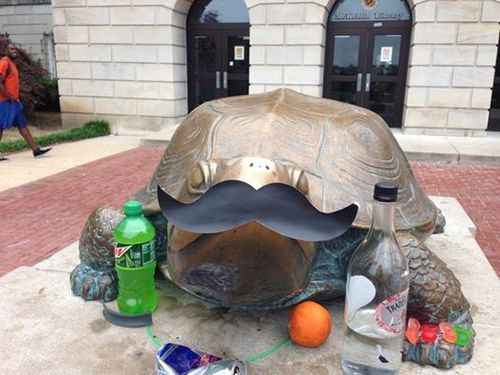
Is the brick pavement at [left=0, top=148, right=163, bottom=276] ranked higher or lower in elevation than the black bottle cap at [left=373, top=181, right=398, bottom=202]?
lower

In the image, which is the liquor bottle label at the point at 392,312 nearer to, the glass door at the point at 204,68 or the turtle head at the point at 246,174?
the turtle head at the point at 246,174

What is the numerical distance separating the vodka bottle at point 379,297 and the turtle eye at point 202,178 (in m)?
0.66

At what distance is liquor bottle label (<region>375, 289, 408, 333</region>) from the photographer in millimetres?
1765

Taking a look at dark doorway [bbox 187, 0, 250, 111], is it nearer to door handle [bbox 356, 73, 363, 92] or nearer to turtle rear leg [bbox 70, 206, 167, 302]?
door handle [bbox 356, 73, 363, 92]

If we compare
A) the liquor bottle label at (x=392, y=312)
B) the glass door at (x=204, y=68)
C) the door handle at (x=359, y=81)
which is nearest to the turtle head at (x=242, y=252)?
the liquor bottle label at (x=392, y=312)

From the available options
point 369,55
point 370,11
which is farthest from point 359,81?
point 370,11

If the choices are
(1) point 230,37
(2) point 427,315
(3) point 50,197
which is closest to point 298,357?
(2) point 427,315

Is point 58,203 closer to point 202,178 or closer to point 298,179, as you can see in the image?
point 202,178

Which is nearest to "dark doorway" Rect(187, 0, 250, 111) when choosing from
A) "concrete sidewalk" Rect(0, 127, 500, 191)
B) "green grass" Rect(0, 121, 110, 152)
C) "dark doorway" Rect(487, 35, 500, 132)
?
"concrete sidewalk" Rect(0, 127, 500, 191)

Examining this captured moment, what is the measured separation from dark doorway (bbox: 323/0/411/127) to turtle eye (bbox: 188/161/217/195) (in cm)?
1072

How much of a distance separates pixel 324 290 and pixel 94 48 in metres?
11.7

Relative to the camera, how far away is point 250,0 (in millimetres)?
10953

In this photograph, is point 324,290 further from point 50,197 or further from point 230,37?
point 230,37

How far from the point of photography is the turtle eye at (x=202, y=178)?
1.54 meters
